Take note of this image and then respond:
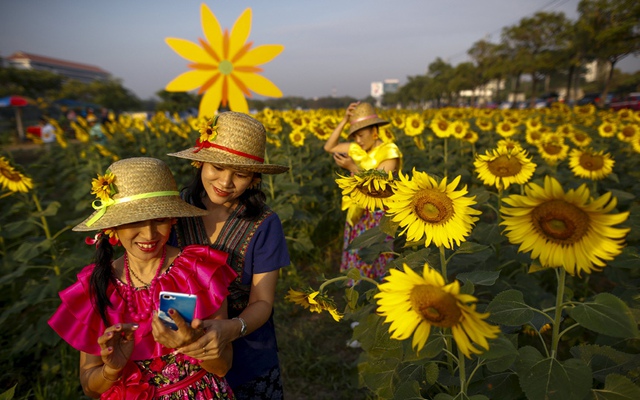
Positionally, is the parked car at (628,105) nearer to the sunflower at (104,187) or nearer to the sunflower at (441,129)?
the sunflower at (441,129)

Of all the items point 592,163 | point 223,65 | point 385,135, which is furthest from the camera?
point 385,135

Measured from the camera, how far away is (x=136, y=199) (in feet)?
4.28

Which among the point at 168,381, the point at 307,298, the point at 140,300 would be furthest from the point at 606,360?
the point at 140,300

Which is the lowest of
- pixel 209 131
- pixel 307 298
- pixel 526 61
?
Result: pixel 307 298

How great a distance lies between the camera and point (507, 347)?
0.99m

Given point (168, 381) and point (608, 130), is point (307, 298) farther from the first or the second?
point (608, 130)

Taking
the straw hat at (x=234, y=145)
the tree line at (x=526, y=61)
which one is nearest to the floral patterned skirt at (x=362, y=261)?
the straw hat at (x=234, y=145)

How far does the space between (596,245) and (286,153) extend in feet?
14.4

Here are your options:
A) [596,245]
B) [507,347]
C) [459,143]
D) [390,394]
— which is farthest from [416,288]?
[459,143]

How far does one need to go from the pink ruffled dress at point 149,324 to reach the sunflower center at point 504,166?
5.68 feet

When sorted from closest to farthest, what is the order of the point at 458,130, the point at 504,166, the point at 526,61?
the point at 504,166, the point at 458,130, the point at 526,61

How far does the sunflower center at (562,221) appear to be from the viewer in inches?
35.5

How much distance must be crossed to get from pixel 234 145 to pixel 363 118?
6.07 feet

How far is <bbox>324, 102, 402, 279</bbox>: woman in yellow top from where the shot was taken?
9.92 ft
